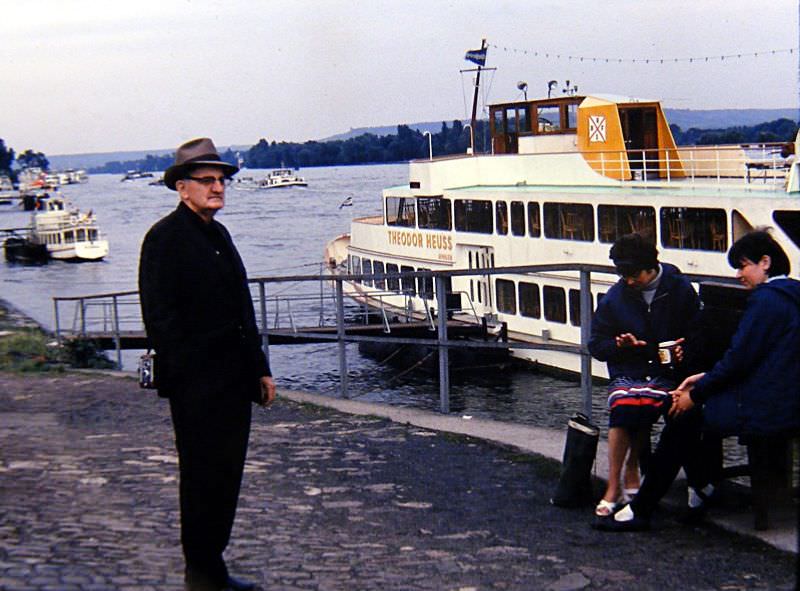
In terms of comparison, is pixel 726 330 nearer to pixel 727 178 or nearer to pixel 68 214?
pixel 727 178

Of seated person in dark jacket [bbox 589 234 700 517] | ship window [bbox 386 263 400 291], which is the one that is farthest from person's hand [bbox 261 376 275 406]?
ship window [bbox 386 263 400 291]

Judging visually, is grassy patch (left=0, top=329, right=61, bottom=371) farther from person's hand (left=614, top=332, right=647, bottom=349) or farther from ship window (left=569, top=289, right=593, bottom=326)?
ship window (left=569, top=289, right=593, bottom=326)

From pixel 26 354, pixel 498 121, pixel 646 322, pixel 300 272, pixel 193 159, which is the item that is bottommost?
pixel 300 272

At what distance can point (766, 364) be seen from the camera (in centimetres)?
518

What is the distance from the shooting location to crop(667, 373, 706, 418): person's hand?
5.44m

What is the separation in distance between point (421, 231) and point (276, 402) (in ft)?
71.6

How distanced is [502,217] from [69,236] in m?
49.6

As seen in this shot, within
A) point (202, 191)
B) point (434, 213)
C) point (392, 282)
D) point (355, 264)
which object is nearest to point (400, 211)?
point (392, 282)

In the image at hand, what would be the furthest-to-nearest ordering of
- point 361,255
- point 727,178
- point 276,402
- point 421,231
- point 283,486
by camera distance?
point 361,255 < point 421,231 < point 727,178 < point 276,402 < point 283,486

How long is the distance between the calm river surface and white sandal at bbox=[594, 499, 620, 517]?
12178 mm

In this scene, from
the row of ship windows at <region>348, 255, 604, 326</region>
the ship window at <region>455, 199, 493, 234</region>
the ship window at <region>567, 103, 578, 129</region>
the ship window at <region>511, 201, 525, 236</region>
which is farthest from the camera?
the ship window at <region>567, 103, 578, 129</region>

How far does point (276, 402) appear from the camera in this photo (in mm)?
9805

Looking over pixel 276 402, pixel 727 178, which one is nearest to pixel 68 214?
pixel 727 178

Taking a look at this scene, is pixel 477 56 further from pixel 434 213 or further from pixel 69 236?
pixel 69 236
